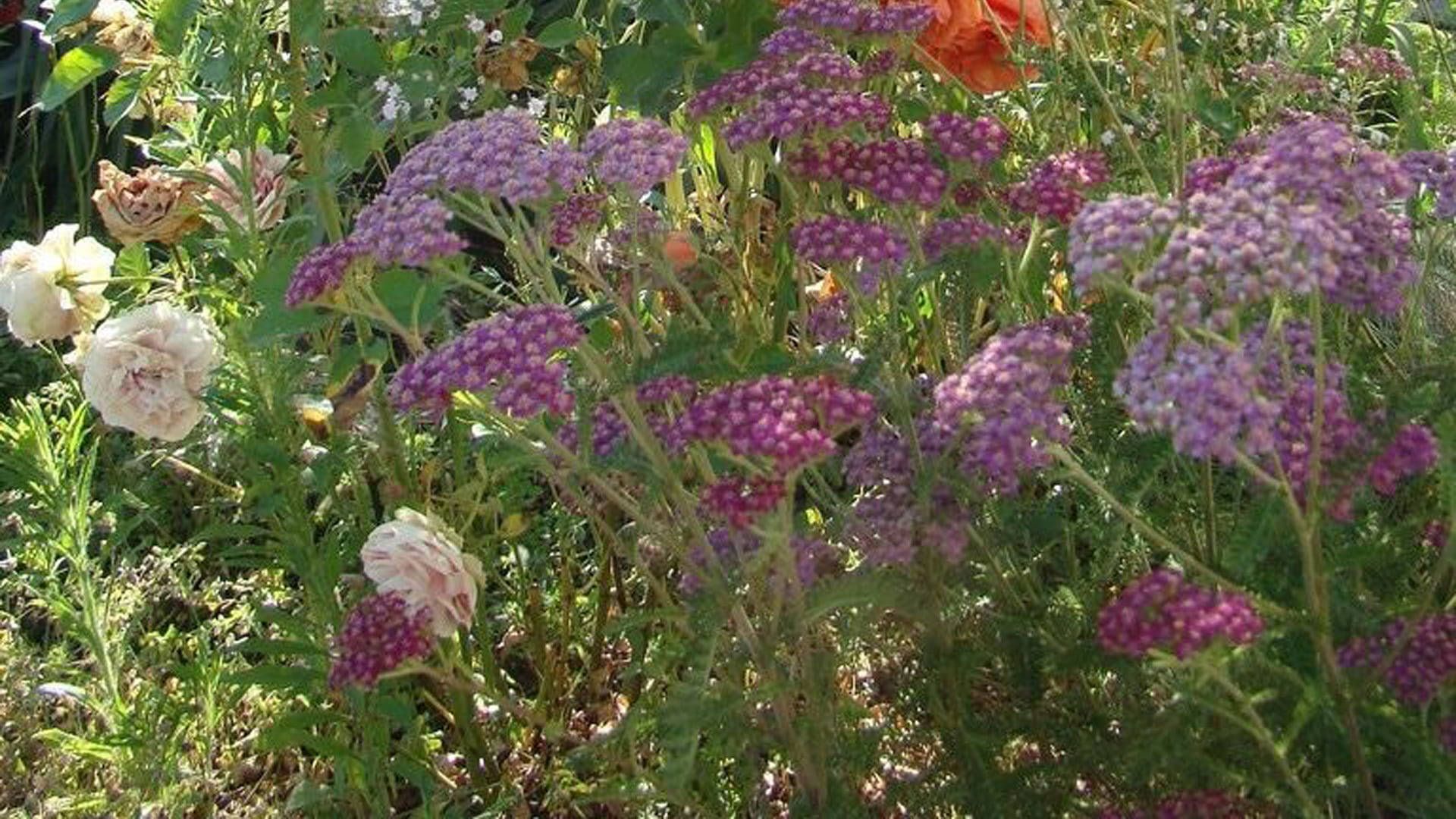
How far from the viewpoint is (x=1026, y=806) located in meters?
1.50

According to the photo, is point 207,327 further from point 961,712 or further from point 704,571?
point 961,712

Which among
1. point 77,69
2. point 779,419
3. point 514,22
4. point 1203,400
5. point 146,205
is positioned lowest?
point 146,205

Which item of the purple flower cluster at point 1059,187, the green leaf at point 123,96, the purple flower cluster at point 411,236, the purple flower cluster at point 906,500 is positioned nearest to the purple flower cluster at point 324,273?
the purple flower cluster at point 411,236

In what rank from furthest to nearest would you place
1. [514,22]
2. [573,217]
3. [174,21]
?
[514,22] < [174,21] < [573,217]

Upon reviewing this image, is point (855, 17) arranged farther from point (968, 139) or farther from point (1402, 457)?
point (1402, 457)

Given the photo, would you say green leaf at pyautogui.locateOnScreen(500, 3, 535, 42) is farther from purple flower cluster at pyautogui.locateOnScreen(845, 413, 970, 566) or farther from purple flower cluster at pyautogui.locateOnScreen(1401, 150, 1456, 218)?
purple flower cluster at pyautogui.locateOnScreen(1401, 150, 1456, 218)

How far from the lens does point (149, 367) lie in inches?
75.2

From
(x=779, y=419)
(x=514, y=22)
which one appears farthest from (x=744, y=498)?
(x=514, y=22)

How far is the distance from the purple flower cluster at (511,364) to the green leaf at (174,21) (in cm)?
66

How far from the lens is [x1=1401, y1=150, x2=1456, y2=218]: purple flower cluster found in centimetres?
144

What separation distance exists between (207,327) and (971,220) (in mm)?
861

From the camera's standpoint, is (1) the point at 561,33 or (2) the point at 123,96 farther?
(2) the point at 123,96

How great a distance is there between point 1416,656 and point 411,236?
0.76 meters

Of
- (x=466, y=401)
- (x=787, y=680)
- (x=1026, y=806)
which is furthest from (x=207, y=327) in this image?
(x=1026, y=806)
